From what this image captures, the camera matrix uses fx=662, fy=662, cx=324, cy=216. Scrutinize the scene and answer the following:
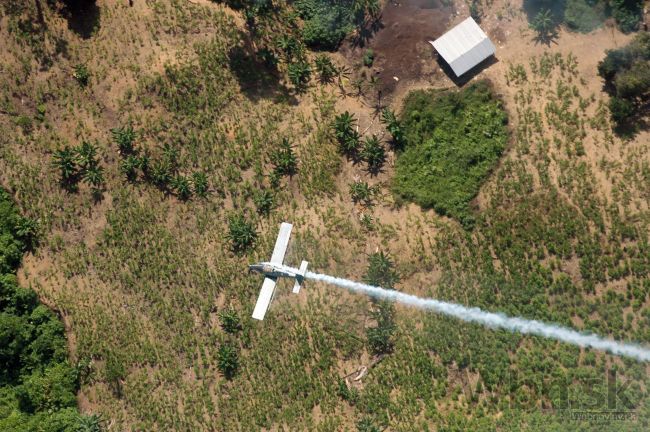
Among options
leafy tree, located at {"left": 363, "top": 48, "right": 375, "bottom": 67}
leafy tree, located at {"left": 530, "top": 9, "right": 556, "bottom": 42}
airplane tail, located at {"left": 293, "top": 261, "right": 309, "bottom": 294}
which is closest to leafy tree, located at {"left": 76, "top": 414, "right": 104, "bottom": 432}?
airplane tail, located at {"left": 293, "top": 261, "right": 309, "bottom": 294}

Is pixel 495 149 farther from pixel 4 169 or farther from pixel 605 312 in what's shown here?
pixel 4 169

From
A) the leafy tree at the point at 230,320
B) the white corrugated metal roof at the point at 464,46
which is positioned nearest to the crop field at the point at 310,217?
the leafy tree at the point at 230,320

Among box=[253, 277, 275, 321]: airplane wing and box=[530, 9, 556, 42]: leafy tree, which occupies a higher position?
box=[530, 9, 556, 42]: leafy tree

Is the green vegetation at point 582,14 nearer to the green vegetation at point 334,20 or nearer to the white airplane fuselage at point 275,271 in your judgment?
the green vegetation at point 334,20

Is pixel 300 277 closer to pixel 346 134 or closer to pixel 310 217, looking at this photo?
pixel 310 217

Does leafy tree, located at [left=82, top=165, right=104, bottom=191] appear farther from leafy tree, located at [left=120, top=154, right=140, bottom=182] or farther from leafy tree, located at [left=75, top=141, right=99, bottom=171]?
leafy tree, located at [left=120, top=154, right=140, bottom=182]

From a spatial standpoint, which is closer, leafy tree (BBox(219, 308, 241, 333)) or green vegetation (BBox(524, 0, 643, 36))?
leafy tree (BBox(219, 308, 241, 333))
